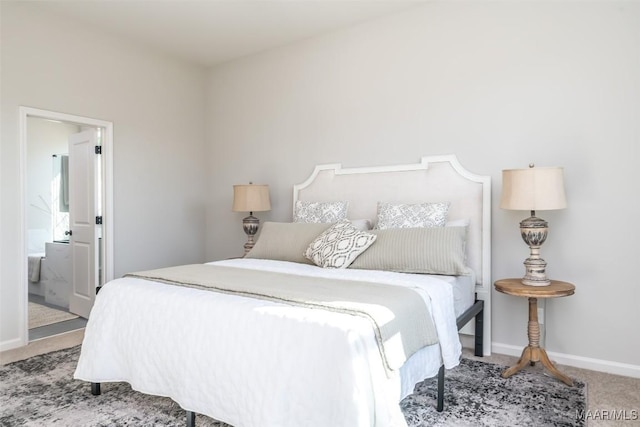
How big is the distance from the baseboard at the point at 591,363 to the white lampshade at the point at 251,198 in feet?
8.15

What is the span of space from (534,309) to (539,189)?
0.79 m

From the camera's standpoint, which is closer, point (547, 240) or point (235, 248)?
point (547, 240)

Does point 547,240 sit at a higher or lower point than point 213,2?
lower

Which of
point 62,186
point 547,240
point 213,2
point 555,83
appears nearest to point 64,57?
point 213,2

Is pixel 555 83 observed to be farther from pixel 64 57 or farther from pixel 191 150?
pixel 64 57

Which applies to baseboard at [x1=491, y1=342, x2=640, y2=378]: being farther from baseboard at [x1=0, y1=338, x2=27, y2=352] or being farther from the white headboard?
baseboard at [x1=0, y1=338, x2=27, y2=352]

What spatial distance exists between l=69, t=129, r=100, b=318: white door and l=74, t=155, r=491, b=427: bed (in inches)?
74.2

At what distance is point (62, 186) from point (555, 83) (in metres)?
6.30

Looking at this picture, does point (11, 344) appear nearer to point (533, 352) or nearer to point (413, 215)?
point (413, 215)

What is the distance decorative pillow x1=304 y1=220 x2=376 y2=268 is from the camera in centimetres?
282

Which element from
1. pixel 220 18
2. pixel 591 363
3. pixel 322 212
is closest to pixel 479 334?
pixel 591 363

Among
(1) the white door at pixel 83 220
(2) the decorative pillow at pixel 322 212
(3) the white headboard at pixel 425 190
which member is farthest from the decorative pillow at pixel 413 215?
(1) the white door at pixel 83 220

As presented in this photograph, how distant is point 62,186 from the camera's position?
5996 mm

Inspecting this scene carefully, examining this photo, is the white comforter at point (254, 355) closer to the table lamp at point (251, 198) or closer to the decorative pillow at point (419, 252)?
the decorative pillow at point (419, 252)
